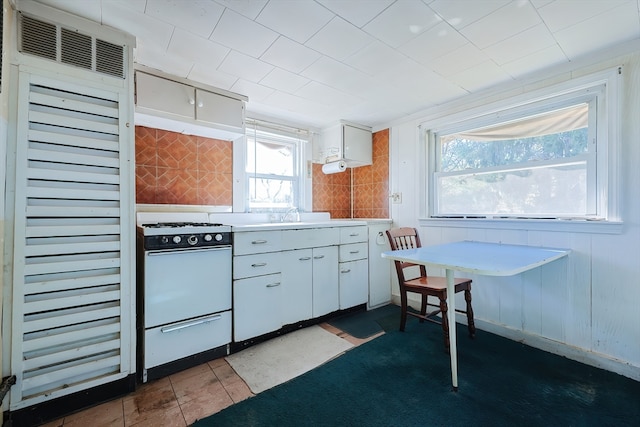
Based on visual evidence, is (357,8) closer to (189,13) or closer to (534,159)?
(189,13)

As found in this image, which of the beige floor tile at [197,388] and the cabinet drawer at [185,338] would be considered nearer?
the beige floor tile at [197,388]

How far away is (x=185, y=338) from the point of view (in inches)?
75.9

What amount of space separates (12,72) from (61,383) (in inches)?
66.7

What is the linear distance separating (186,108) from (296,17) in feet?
3.96

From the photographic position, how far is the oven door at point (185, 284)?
1.80 metres

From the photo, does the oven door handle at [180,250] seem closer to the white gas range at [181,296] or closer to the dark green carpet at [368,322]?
the white gas range at [181,296]

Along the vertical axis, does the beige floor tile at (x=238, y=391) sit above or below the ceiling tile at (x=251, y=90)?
below

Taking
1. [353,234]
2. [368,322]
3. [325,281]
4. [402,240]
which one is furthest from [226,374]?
[402,240]

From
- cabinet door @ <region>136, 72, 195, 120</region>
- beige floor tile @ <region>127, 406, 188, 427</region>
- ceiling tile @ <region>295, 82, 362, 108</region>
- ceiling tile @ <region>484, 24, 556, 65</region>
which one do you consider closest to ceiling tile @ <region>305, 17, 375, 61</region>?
ceiling tile @ <region>295, 82, 362, 108</region>

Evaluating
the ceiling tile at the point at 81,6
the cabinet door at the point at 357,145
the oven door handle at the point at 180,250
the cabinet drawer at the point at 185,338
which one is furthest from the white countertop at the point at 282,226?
the ceiling tile at the point at 81,6

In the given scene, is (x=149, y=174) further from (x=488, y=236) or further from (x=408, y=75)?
(x=488, y=236)

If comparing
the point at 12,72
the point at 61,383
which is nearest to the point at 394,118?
the point at 12,72

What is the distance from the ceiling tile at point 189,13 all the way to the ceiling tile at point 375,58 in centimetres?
93

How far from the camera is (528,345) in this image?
2260 millimetres
